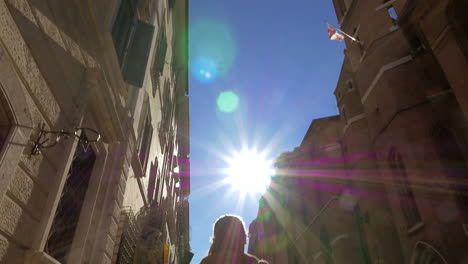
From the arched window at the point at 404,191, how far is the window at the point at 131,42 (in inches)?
376

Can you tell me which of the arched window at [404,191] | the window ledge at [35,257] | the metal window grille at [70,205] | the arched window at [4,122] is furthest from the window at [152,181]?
the arched window at [4,122]

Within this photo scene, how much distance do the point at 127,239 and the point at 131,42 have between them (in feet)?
15.5

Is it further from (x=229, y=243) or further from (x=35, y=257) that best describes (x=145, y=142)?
(x=229, y=243)

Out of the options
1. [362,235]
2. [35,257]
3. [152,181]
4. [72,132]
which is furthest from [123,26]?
[362,235]

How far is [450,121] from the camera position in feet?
35.2

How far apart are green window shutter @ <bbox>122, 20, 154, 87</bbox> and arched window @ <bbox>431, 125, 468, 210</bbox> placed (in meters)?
9.16

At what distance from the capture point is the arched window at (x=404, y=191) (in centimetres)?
1150

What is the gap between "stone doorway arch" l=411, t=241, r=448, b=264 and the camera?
9.62 metres

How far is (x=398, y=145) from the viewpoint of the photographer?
12211 millimetres

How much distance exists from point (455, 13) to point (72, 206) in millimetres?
11232

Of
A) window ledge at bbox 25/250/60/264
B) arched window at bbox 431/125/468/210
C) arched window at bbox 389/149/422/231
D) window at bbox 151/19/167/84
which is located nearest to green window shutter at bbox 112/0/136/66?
window at bbox 151/19/167/84

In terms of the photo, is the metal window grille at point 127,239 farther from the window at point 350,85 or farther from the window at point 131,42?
the window at point 350,85

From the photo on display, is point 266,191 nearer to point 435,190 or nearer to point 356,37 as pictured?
point 356,37

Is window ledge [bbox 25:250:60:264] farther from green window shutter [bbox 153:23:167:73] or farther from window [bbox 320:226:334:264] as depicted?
window [bbox 320:226:334:264]
